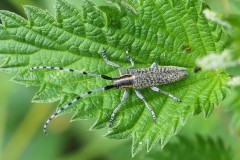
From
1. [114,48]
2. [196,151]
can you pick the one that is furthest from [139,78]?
[196,151]

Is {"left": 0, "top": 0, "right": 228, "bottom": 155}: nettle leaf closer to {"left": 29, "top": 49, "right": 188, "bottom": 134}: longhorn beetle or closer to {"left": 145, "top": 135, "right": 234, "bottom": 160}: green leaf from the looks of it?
{"left": 29, "top": 49, "right": 188, "bottom": 134}: longhorn beetle

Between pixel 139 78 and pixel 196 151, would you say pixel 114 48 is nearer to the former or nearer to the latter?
pixel 139 78

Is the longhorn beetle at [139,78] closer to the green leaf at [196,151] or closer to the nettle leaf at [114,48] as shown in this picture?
the nettle leaf at [114,48]

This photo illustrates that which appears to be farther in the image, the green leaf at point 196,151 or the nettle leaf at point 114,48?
the green leaf at point 196,151

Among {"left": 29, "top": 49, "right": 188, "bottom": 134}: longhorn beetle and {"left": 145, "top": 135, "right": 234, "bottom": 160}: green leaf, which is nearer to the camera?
{"left": 29, "top": 49, "right": 188, "bottom": 134}: longhorn beetle

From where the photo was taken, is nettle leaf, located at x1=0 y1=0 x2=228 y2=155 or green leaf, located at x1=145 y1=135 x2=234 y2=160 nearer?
nettle leaf, located at x1=0 y1=0 x2=228 y2=155

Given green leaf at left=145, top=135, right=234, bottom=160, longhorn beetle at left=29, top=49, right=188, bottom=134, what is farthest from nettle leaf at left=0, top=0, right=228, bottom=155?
green leaf at left=145, top=135, right=234, bottom=160

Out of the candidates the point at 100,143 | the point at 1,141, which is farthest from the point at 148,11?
the point at 1,141

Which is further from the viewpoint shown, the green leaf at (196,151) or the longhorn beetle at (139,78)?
the green leaf at (196,151)

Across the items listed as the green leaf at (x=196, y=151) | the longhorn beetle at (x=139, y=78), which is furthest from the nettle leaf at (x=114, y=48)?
the green leaf at (x=196, y=151)
